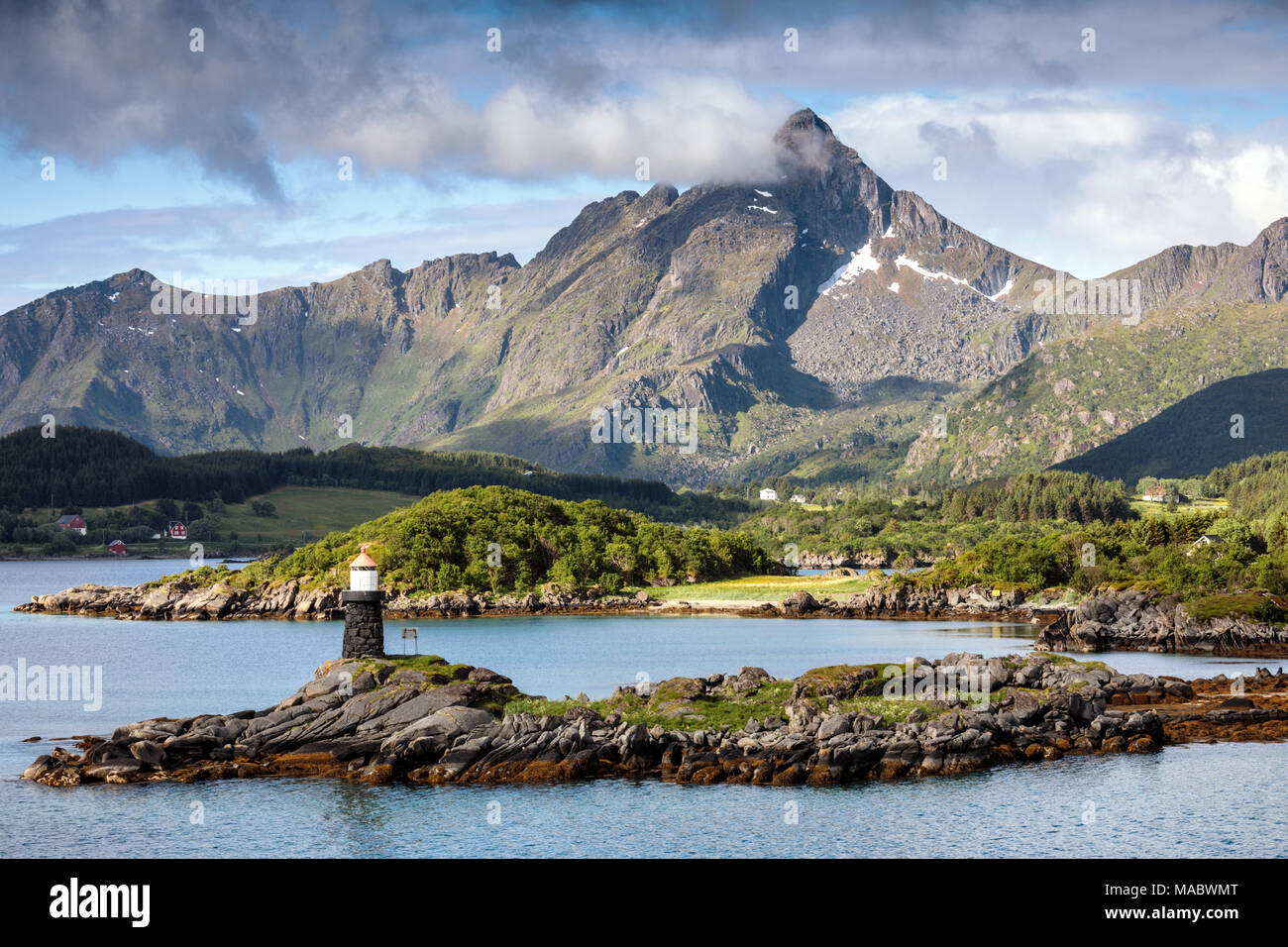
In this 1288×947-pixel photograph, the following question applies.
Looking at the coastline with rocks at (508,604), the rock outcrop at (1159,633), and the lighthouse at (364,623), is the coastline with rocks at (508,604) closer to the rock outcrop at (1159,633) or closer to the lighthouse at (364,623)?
the rock outcrop at (1159,633)

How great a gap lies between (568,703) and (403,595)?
8340 cm

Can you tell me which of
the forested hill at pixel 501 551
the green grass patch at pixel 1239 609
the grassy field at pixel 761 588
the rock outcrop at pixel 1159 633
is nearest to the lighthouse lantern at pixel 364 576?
A: the rock outcrop at pixel 1159 633

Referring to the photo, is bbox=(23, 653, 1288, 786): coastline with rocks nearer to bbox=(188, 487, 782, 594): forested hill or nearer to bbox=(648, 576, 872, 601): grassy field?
bbox=(188, 487, 782, 594): forested hill

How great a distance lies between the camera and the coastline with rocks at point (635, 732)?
139 ft

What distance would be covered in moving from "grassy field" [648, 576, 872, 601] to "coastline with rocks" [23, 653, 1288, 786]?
83857mm

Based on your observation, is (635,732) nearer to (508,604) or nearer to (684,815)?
(684,815)

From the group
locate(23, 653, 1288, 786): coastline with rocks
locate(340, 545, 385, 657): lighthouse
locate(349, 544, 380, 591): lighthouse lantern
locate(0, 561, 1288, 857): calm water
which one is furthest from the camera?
locate(340, 545, 385, 657): lighthouse

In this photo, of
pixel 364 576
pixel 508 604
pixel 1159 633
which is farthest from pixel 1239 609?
pixel 508 604

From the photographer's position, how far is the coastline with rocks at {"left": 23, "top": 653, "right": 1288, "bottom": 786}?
139 ft

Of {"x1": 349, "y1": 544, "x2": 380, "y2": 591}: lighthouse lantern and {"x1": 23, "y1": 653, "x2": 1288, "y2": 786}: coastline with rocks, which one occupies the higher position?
{"x1": 349, "y1": 544, "x2": 380, "y2": 591}: lighthouse lantern

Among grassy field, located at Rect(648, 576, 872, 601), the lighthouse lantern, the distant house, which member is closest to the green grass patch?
the distant house

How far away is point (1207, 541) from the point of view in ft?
389

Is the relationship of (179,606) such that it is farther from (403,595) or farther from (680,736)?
(680,736)
